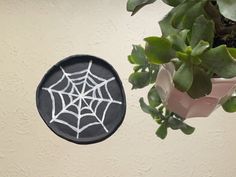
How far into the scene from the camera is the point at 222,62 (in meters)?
0.40

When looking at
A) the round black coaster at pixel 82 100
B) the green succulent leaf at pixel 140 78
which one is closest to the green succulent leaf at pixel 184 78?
the green succulent leaf at pixel 140 78

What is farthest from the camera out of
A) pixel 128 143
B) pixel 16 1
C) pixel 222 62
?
pixel 16 1

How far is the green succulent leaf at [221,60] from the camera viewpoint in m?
0.40

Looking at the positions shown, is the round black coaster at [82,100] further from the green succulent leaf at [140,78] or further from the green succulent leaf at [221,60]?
the green succulent leaf at [221,60]

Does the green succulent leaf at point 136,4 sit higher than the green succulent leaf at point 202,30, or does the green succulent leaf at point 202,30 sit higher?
the green succulent leaf at point 136,4

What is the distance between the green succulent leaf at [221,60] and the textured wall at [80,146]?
0.75 meters

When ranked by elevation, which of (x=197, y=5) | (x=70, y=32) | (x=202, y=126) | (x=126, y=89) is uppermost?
(x=70, y=32)

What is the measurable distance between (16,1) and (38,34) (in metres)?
0.13

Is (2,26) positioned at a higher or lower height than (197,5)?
higher

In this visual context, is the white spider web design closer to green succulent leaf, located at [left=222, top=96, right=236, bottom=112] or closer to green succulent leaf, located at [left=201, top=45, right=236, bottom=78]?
green succulent leaf, located at [left=222, top=96, right=236, bottom=112]

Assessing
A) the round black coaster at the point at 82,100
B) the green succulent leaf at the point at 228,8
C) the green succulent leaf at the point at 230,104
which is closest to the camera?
the green succulent leaf at the point at 228,8

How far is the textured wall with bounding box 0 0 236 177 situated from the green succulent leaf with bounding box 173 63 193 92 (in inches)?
29.2

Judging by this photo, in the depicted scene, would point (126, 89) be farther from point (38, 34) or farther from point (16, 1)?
point (16, 1)

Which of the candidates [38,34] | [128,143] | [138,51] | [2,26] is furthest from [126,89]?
[138,51]
